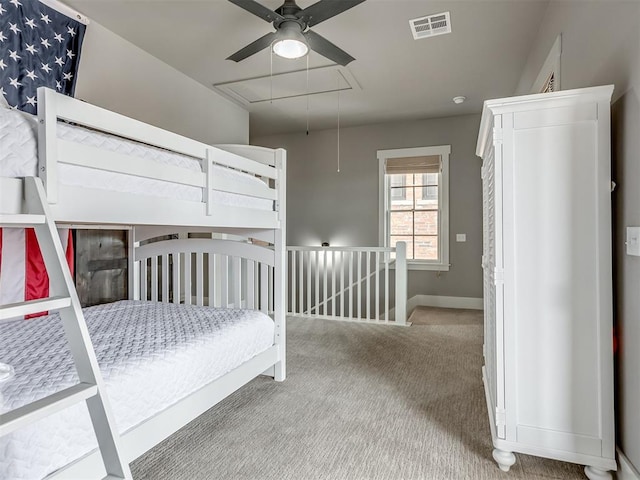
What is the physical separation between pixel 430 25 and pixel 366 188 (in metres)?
3.01

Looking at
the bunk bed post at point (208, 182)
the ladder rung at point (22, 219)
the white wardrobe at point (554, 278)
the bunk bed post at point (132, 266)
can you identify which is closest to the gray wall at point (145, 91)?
the bunk bed post at point (132, 266)

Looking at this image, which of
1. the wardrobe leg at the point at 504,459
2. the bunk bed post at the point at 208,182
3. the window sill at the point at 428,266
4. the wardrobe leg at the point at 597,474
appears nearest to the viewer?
the wardrobe leg at the point at 597,474

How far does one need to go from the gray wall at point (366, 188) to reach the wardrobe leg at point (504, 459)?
3.89 metres

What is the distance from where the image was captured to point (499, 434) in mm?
1640

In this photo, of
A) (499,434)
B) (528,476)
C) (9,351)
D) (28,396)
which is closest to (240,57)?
(9,351)

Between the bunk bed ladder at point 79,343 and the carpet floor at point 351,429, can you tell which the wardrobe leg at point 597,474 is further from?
the bunk bed ladder at point 79,343

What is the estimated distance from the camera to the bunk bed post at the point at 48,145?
1178 mm

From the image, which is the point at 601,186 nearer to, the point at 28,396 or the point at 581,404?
the point at 581,404

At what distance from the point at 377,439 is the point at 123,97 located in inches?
130

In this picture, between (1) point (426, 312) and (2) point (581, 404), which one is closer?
(2) point (581, 404)

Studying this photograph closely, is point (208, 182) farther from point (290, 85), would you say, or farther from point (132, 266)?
point (290, 85)

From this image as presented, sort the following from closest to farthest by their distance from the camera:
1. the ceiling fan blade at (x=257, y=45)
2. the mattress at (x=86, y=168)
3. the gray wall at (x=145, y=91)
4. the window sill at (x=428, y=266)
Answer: the mattress at (x=86, y=168)
the ceiling fan blade at (x=257, y=45)
the gray wall at (x=145, y=91)
the window sill at (x=428, y=266)

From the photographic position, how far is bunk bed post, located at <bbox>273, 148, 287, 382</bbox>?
2541 mm

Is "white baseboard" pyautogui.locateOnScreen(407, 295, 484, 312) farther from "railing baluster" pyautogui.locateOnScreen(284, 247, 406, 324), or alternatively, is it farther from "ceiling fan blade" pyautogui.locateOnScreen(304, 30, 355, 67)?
"ceiling fan blade" pyautogui.locateOnScreen(304, 30, 355, 67)
